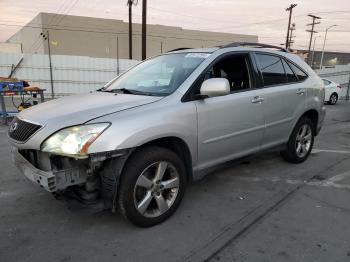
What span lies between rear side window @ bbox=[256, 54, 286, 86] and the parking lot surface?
4.36 ft

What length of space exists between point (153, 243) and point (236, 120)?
172 cm

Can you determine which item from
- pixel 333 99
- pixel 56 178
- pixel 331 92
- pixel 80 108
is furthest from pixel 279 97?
pixel 333 99

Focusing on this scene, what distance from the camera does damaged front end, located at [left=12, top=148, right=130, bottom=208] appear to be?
9.02 ft

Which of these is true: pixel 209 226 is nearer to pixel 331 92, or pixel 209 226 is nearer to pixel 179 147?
pixel 179 147

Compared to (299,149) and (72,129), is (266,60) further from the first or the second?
(72,129)

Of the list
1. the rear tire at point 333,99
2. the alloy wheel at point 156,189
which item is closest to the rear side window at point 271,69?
the alloy wheel at point 156,189

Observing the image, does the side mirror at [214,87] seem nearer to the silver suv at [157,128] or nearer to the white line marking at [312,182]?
the silver suv at [157,128]

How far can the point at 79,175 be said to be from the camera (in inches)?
112

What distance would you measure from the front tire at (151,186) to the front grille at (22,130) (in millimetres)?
Answer: 912

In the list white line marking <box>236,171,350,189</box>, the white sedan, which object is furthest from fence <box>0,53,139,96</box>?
white line marking <box>236,171,350,189</box>

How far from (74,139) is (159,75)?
157 centimetres

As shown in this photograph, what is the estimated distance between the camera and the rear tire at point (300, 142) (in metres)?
4.96

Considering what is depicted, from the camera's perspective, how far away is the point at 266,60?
4.43 m

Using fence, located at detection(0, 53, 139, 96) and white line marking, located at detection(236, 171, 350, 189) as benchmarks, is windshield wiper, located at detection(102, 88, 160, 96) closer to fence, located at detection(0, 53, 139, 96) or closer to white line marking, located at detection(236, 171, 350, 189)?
white line marking, located at detection(236, 171, 350, 189)
